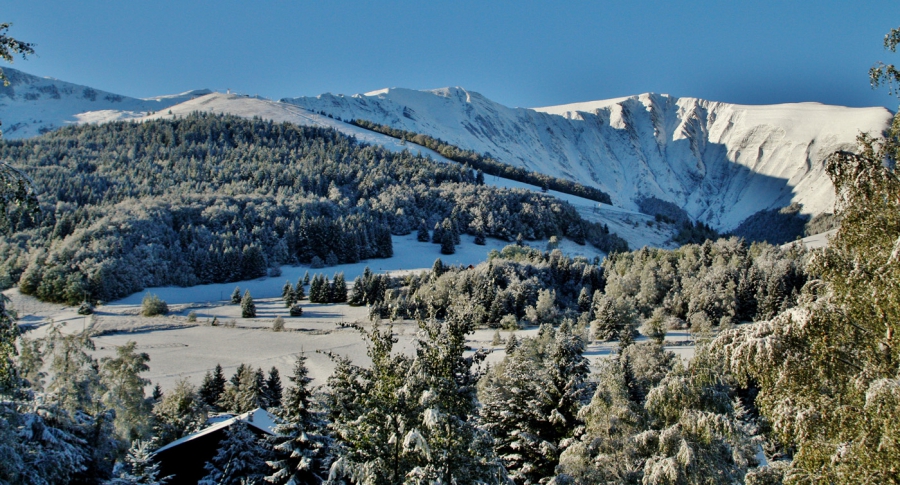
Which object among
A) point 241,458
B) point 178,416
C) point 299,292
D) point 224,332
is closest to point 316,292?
A: point 299,292

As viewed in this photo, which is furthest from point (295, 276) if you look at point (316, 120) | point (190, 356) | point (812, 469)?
point (316, 120)

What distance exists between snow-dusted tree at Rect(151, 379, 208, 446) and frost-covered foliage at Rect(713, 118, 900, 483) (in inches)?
1046

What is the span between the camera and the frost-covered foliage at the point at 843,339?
233 inches

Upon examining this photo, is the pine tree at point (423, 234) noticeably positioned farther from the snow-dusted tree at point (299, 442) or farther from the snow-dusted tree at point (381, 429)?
the snow-dusted tree at point (381, 429)

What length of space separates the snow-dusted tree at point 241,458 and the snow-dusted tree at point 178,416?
32.3 feet

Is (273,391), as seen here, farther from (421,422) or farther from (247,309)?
(247,309)

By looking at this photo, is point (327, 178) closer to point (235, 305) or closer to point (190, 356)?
point (235, 305)

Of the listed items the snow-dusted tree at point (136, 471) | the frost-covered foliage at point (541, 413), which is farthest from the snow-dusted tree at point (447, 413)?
the snow-dusted tree at point (136, 471)

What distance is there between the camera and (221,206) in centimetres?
10794

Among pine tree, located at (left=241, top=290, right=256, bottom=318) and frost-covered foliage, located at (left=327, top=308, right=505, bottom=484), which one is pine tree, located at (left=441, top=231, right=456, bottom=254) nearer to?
pine tree, located at (left=241, top=290, right=256, bottom=318)

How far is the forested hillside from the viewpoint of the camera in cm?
8588

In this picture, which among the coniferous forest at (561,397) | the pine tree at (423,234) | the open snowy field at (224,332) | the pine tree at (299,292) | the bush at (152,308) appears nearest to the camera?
the coniferous forest at (561,397)

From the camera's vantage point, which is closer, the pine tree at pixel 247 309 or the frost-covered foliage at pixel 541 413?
the frost-covered foliage at pixel 541 413

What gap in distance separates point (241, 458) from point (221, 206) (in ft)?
333
